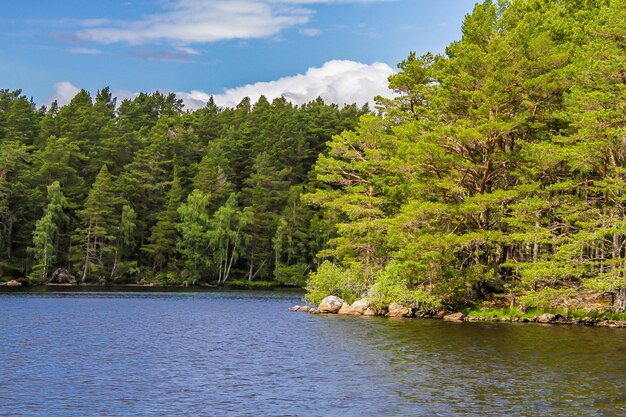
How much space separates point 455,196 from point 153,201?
71.6 m

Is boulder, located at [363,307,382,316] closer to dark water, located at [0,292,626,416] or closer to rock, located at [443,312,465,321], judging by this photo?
dark water, located at [0,292,626,416]

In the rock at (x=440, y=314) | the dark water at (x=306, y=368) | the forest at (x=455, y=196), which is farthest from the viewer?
the rock at (x=440, y=314)

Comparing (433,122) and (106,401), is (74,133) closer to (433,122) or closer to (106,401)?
(433,122)

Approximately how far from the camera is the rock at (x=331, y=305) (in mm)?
Answer: 51875

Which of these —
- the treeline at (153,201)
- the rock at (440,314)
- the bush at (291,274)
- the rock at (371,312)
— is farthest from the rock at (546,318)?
the bush at (291,274)

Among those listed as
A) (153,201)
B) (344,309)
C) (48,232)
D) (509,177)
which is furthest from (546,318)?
(153,201)

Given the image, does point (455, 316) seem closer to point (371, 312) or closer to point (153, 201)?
point (371, 312)

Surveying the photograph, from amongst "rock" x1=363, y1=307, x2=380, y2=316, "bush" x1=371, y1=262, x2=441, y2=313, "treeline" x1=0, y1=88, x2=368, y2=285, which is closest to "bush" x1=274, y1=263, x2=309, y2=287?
"treeline" x1=0, y1=88, x2=368, y2=285

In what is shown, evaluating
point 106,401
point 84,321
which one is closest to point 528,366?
point 106,401

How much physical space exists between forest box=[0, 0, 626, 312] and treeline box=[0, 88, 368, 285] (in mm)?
475

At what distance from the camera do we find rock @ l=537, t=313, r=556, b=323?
4266 centimetres

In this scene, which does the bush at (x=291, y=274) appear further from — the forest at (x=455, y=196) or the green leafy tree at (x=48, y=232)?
the green leafy tree at (x=48, y=232)

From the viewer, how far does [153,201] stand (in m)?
108

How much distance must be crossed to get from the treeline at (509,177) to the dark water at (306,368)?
4.33 metres
